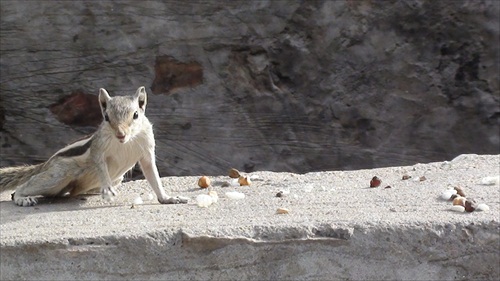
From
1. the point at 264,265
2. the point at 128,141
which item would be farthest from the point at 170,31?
the point at 264,265

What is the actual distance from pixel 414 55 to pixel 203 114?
133cm

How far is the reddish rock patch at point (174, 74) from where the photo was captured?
22.4ft

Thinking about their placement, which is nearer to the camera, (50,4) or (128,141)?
(128,141)

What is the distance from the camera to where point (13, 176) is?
619 centimetres

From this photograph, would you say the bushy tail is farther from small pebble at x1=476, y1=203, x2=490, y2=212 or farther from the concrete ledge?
small pebble at x1=476, y1=203, x2=490, y2=212

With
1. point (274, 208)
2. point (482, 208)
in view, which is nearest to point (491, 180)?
point (482, 208)

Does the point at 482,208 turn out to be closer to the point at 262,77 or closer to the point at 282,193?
the point at 282,193

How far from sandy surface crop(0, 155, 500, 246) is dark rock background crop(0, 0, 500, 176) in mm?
545

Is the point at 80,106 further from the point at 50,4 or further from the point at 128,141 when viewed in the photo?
the point at 128,141

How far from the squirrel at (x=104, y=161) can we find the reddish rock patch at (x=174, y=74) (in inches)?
38.9

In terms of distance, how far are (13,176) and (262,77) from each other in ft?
5.36

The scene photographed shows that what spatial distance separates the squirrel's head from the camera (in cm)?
557

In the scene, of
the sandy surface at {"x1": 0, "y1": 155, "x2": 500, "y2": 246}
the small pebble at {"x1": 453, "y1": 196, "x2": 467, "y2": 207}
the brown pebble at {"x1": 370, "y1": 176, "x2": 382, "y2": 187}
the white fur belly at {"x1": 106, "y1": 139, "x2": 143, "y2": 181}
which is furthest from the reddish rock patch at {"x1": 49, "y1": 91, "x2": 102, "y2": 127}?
the small pebble at {"x1": 453, "y1": 196, "x2": 467, "y2": 207}

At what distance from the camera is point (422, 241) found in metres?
4.73
